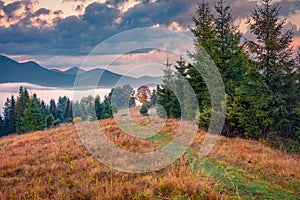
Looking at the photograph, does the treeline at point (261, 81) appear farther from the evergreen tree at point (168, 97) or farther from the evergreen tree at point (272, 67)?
the evergreen tree at point (168, 97)

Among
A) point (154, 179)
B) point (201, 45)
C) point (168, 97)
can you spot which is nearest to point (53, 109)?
point (168, 97)

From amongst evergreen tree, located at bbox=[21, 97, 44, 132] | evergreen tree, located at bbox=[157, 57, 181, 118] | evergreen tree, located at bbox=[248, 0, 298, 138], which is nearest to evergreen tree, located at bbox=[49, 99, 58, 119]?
evergreen tree, located at bbox=[21, 97, 44, 132]

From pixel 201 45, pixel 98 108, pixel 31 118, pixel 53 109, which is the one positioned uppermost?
pixel 201 45

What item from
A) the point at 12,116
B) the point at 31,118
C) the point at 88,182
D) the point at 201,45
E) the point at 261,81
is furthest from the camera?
the point at 12,116

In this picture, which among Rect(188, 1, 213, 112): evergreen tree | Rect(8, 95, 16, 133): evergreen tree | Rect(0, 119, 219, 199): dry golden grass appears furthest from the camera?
Rect(8, 95, 16, 133): evergreen tree

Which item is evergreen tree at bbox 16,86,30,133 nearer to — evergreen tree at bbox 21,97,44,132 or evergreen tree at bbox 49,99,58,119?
evergreen tree at bbox 21,97,44,132

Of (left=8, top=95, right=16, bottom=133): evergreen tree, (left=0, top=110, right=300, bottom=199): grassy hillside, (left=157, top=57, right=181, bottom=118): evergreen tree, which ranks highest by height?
(left=157, top=57, right=181, bottom=118): evergreen tree

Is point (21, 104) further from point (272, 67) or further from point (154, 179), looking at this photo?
point (154, 179)

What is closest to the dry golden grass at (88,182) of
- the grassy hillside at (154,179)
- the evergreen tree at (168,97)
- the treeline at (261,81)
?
the grassy hillside at (154,179)

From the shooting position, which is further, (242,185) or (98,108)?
(98,108)

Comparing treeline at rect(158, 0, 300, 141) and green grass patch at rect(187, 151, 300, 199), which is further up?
treeline at rect(158, 0, 300, 141)

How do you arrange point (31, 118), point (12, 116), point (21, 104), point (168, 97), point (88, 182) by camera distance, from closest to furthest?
point (88, 182), point (168, 97), point (31, 118), point (21, 104), point (12, 116)

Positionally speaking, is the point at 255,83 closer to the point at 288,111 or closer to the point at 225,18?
the point at 288,111

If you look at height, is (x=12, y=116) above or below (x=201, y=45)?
below
